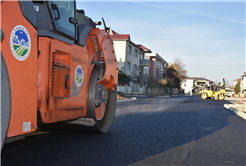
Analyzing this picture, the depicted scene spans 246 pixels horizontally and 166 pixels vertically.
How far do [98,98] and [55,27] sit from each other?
248cm

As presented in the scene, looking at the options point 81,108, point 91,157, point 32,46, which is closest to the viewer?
point 32,46

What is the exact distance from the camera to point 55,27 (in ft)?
10.9

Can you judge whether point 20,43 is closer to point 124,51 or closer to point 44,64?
point 44,64

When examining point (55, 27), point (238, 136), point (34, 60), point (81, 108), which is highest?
point (55, 27)

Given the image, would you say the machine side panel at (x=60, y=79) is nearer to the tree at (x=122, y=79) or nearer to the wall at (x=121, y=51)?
the tree at (x=122, y=79)

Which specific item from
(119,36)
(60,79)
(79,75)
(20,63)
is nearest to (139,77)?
(119,36)

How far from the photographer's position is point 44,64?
3.13 m

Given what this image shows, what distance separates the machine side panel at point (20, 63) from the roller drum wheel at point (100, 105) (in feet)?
6.22

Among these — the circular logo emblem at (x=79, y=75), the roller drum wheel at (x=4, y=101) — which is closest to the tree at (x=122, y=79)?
the circular logo emblem at (x=79, y=75)

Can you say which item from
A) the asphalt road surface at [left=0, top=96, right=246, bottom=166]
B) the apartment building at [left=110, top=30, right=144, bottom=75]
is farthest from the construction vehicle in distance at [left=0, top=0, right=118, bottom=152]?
the apartment building at [left=110, top=30, right=144, bottom=75]

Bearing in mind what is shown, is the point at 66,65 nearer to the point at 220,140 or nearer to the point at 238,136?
the point at 220,140

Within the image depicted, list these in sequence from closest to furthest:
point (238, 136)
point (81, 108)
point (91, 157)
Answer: point (91, 157) < point (81, 108) < point (238, 136)

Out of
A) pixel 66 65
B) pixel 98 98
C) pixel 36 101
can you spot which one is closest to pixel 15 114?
pixel 36 101

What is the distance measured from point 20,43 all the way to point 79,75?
159cm
